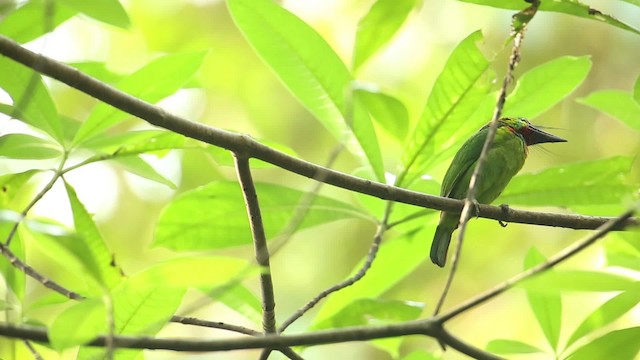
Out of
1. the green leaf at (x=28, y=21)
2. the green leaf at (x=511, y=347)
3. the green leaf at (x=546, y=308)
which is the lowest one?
the green leaf at (x=511, y=347)

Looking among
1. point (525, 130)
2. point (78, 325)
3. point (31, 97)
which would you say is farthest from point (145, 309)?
point (525, 130)

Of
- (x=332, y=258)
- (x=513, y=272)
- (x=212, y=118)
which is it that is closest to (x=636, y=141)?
(x=513, y=272)

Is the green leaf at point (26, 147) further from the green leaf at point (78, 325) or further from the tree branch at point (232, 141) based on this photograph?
the green leaf at point (78, 325)

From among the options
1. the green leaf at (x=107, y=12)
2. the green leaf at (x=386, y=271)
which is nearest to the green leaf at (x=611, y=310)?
the green leaf at (x=386, y=271)

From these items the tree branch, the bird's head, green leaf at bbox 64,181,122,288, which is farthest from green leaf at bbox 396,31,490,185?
the bird's head

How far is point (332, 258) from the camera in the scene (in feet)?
15.9

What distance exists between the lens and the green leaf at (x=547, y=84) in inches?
79.1

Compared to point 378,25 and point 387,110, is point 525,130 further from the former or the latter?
point 378,25

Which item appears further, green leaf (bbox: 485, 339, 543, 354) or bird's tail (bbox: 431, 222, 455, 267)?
bird's tail (bbox: 431, 222, 455, 267)

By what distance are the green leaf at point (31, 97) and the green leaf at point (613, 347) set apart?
1.18 metres

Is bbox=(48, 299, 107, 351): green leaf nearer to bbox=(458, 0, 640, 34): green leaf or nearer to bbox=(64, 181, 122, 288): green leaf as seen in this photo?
bbox=(64, 181, 122, 288): green leaf

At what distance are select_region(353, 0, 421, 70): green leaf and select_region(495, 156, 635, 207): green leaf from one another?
23.7 inches

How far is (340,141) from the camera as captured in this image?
1.90 m

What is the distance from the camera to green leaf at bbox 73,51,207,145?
1.73 meters
